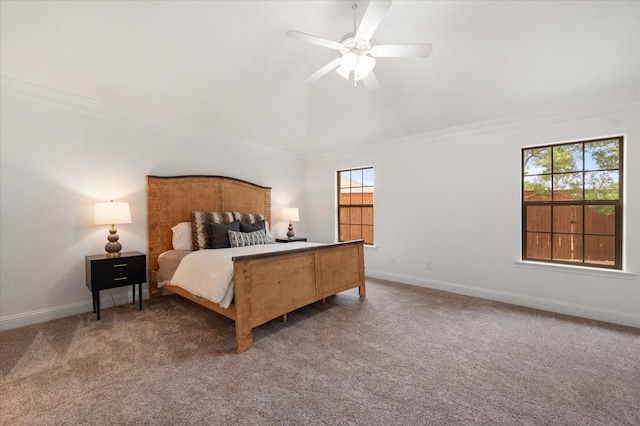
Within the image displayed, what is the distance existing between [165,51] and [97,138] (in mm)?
1285

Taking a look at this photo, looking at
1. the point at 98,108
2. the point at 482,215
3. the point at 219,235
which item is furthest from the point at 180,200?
the point at 482,215

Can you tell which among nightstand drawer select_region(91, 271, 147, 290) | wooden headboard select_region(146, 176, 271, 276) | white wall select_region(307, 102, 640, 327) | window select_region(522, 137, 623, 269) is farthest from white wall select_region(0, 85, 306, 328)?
window select_region(522, 137, 623, 269)

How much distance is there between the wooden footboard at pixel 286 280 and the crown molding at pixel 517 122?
1899 mm

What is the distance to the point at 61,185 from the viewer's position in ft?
10.1

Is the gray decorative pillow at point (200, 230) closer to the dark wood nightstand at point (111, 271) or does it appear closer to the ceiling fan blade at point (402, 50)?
the dark wood nightstand at point (111, 271)

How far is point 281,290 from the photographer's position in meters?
2.73

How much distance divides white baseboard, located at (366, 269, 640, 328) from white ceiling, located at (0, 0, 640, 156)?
7.35 feet

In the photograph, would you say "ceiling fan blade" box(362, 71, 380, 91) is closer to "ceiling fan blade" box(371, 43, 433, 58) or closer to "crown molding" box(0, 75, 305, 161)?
"ceiling fan blade" box(371, 43, 433, 58)

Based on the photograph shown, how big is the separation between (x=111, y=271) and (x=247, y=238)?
4.86 feet

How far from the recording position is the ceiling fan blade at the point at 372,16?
6.12ft

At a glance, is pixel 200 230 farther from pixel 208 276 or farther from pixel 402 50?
pixel 402 50

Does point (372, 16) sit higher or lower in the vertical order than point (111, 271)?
higher

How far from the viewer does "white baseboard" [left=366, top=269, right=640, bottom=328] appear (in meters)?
2.95

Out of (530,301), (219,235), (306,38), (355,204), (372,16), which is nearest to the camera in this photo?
(372,16)
